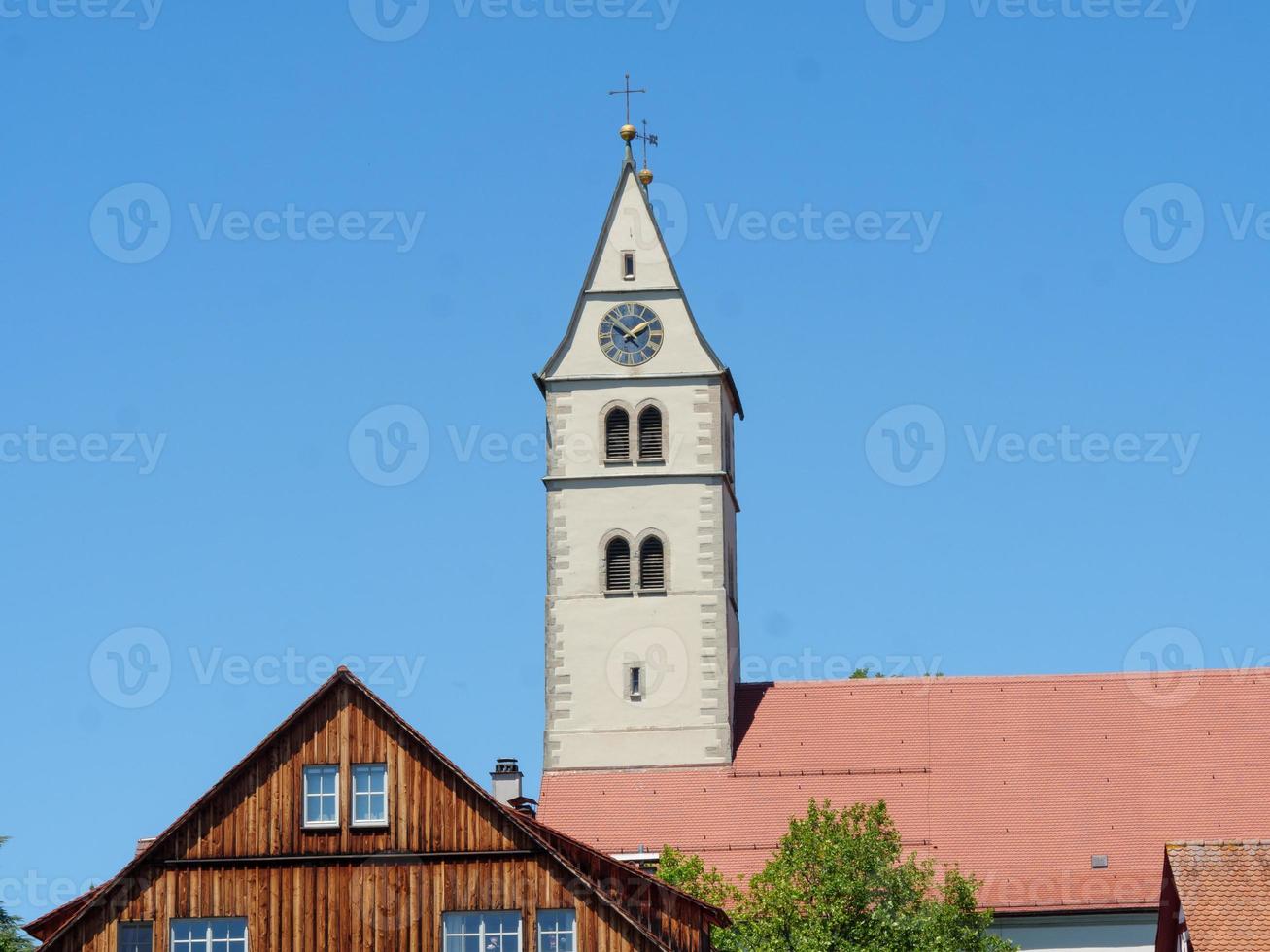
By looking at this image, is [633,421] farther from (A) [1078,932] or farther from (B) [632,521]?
(A) [1078,932]

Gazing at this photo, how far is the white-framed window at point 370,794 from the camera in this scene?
46.1 m

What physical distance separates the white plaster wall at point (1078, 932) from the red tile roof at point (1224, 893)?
1939 cm

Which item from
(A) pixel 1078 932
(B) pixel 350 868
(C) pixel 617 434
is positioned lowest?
(A) pixel 1078 932

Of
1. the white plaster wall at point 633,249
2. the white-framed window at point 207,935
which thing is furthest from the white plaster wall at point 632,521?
the white-framed window at point 207,935

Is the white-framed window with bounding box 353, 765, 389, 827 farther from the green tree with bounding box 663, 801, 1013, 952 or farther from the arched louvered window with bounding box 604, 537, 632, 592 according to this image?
the arched louvered window with bounding box 604, 537, 632, 592

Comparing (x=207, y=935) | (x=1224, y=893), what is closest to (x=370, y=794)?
(x=207, y=935)

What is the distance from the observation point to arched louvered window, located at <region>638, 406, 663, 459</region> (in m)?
66.6

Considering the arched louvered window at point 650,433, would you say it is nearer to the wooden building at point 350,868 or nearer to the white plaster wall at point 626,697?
the white plaster wall at point 626,697

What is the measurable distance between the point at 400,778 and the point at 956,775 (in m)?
21.3

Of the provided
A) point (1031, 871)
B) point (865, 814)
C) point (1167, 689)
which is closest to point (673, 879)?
point (865, 814)

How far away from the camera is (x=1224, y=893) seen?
4056 centimetres

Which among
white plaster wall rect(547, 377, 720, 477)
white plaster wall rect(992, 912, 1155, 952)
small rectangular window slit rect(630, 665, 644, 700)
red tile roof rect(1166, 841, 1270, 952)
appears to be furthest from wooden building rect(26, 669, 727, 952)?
white plaster wall rect(547, 377, 720, 477)

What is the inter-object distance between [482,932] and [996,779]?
69.8 feet

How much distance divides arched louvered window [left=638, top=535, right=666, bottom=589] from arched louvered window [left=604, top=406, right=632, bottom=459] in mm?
2311
